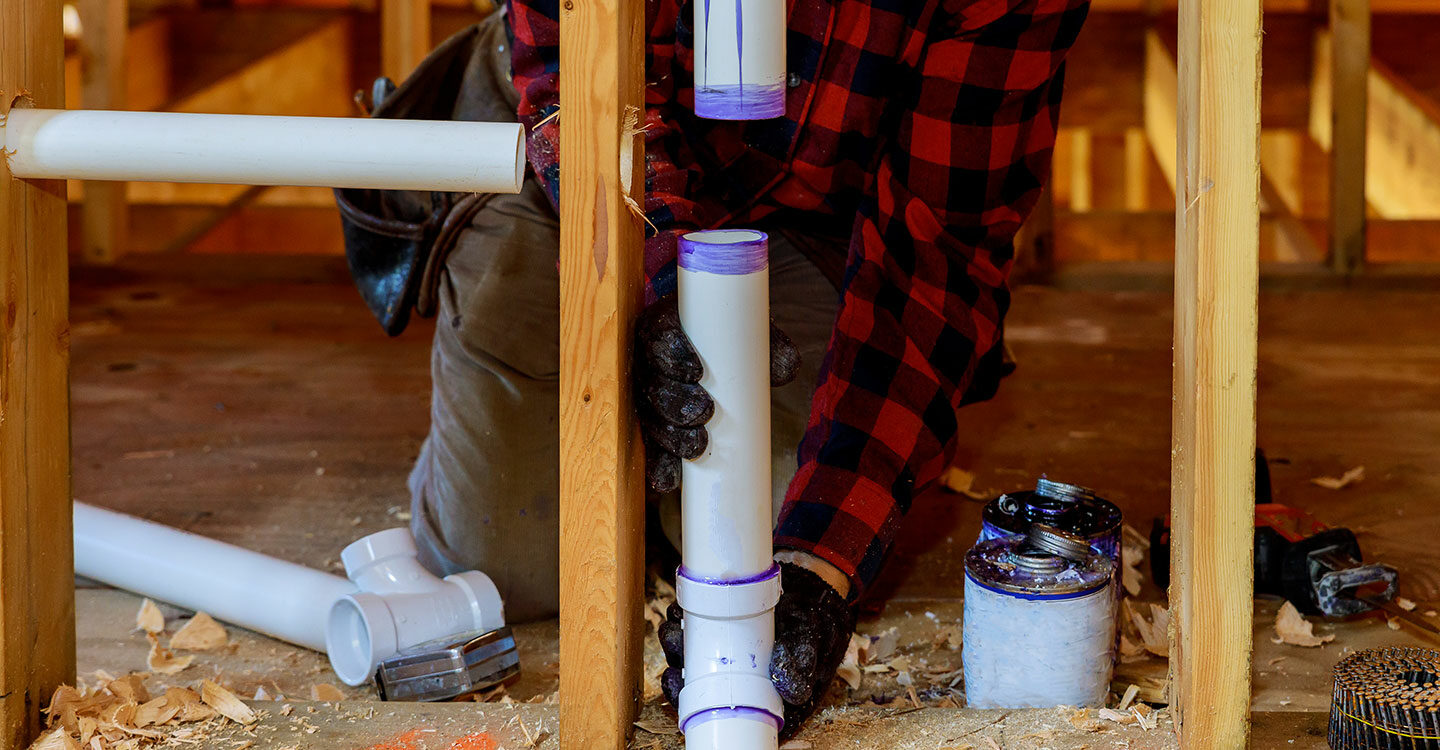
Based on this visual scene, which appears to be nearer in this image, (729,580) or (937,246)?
(729,580)

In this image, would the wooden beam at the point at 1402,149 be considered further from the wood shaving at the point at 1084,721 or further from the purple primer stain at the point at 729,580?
the purple primer stain at the point at 729,580

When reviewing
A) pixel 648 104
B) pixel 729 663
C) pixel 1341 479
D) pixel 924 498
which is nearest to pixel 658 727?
pixel 729 663

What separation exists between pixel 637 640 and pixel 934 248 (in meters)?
0.60

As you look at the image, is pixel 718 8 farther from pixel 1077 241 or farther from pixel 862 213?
pixel 1077 241

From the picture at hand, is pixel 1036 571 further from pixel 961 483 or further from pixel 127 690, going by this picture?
pixel 961 483

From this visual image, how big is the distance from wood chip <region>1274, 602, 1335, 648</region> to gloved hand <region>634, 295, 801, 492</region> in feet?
2.42

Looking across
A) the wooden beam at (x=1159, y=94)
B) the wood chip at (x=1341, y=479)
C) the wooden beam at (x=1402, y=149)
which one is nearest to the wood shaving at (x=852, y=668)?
the wood chip at (x=1341, y=479)

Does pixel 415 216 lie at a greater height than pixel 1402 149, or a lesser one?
lesser

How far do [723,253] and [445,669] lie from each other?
598 millimetres

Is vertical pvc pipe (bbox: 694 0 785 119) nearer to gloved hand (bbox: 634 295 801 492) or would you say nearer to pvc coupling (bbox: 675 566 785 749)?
gloved hand (bbox: 634 295 801 492)

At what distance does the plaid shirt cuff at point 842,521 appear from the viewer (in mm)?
1139

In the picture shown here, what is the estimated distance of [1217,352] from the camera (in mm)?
842

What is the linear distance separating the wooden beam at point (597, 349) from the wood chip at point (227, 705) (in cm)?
25

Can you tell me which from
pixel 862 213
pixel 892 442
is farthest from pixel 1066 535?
pixel 862 213
